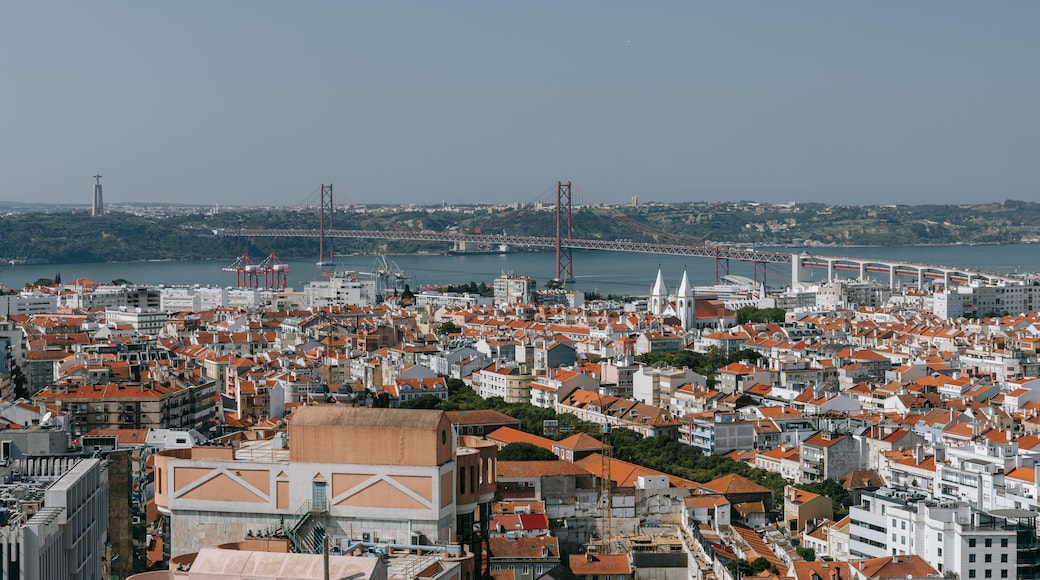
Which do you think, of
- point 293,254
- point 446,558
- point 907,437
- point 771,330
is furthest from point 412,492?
point 293,254

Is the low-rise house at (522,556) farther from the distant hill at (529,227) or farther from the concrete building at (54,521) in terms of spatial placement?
the distant hill at (529,227)

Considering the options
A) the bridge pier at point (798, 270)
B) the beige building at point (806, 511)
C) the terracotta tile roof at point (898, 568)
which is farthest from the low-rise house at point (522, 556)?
the bridge pier at point (798, 270)

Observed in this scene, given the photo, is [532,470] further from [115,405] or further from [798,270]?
[798,270]

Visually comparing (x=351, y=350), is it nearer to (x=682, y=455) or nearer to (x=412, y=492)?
(x=682, y=455)

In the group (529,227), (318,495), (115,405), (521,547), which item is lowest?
(521,547)

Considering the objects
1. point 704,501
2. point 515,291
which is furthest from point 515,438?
point 515,291

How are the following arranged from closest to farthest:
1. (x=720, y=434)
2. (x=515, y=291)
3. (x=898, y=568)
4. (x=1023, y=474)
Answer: (x=898, y=568) → (x=1023, y=474) → (x=720, y=434) → (x=515, y=291)
